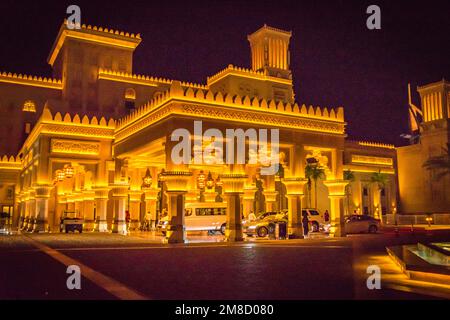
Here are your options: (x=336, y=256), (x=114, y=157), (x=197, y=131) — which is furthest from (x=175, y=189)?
(x=114, y=157)

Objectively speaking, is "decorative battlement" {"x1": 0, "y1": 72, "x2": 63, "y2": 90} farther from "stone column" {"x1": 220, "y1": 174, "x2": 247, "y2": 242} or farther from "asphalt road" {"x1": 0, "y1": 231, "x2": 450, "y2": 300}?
"asphalt road" {"x1": 0, "y1": 231, "x2": 450, "y2": 300}

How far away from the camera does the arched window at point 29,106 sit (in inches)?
1442

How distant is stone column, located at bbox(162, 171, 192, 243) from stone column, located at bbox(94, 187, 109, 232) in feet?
31.7

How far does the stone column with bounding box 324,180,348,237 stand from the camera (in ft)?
70.5

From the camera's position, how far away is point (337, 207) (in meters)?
21.7

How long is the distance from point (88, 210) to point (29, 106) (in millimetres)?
12299

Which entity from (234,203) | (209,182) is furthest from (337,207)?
(209,182)

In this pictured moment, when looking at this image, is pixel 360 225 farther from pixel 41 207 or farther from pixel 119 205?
pixel 41 207

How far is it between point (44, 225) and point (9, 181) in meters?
12.9

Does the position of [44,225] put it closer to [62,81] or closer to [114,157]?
[114,157]

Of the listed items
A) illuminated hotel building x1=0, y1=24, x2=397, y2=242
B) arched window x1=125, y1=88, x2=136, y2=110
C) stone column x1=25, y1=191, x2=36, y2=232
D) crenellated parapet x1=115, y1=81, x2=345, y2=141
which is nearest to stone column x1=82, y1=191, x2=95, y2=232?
illuminated hotel building x1=0, y1=24, x2=397, y2=242

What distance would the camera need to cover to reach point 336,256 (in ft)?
39.1

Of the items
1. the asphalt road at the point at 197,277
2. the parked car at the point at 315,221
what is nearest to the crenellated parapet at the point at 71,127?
the parked car at the point at 315,221

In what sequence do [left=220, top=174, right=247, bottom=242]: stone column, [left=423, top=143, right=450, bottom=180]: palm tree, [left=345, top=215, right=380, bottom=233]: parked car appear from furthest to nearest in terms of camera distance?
[left=423, top=143, right=450, bottom=180]: palm tree, [left=345, top=215, right=380, bottom=233]: parked car, [left=220, top=174, right=247, bottom=242]: stone column
